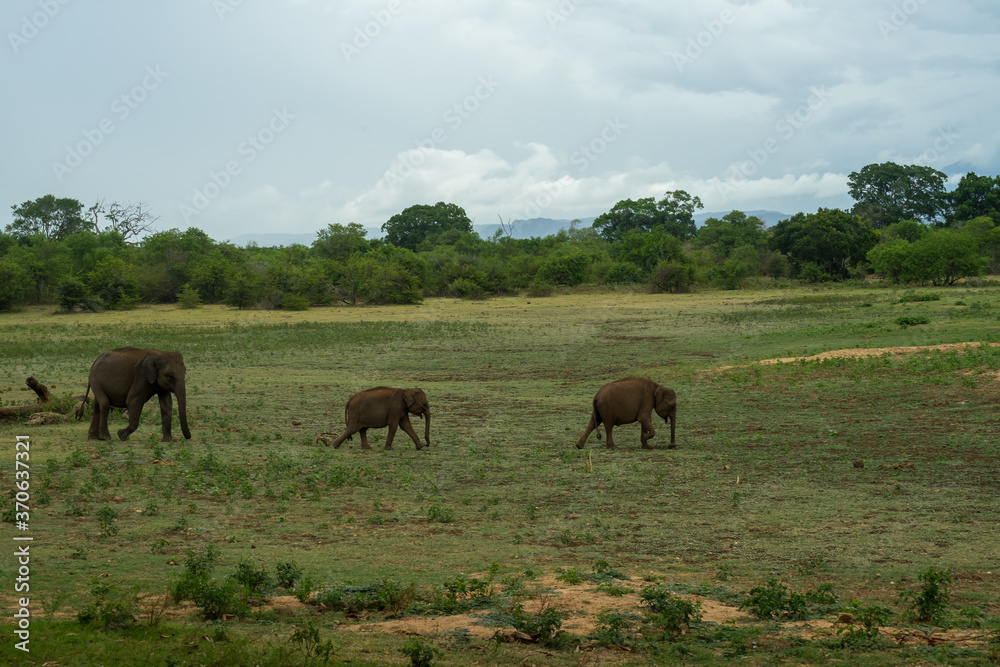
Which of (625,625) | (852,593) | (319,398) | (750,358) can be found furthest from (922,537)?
(750,358)

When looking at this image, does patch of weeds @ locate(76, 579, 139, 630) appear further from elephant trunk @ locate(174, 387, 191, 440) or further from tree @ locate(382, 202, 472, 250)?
tree @ locate(382, 202, 472, 250)

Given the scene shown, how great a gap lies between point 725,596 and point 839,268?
74.1 metres

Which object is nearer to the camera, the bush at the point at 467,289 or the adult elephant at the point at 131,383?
the adult elephant at the point at 131,383

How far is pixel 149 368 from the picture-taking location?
1507cm

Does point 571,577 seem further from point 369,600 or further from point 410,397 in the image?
point 410,397

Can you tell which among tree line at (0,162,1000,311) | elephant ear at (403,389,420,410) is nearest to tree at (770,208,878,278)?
tree line at (0,162,1000,311)

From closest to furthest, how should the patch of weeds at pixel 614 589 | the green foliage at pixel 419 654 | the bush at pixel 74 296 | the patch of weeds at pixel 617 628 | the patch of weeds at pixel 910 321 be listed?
1. the green foliage at pixel 419 654
2. the patch of weeds at pixel 617 628
3. the patch of weeds at pixel 614 589
4. the patch of weeds at pixel 910 321
5. the bush at pixel 74 296

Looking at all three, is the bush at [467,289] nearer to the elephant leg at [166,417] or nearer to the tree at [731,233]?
the tree at [731,233]

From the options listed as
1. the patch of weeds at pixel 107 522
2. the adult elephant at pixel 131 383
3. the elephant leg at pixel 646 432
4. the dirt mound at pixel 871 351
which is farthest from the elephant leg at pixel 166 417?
the dirt mound at pixel 871 351

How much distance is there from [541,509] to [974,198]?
10905 cm

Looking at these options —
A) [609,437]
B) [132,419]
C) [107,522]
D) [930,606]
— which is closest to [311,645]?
[930,606]

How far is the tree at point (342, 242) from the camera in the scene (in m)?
86.6

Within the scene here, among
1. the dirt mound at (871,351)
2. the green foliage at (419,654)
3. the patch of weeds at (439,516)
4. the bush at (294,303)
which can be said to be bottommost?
the patch of weeds at (439,516)

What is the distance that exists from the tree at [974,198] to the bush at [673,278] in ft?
144
